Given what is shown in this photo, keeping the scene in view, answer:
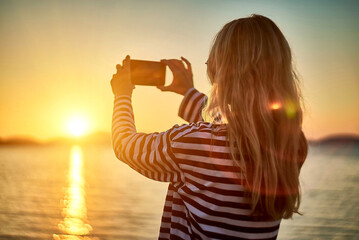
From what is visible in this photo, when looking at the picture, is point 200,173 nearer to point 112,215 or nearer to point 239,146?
point 239,146

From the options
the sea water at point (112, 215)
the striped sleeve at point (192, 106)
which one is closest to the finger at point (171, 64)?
the striped sleeve at point (192, 106)

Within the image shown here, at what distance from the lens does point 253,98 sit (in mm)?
1517

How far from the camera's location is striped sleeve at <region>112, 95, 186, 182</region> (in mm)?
1613

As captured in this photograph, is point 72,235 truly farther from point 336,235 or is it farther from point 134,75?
point 134,75

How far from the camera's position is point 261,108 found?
152cm

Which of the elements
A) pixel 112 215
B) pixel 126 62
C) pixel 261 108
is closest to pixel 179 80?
pixel 126 62

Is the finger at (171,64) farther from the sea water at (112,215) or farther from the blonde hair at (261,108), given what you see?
the sea water at (112,215)

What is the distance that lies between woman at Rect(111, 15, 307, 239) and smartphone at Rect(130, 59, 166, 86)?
42 centimetres

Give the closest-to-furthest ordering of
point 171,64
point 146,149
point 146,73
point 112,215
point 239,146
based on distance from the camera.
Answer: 1. point 239,146
2. point 146,149
3. point 146,73
4. point 171,64
5. point 112,215

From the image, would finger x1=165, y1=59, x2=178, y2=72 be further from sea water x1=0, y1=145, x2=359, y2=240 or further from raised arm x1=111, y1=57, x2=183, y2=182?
sea water x1=0, y1=145, x2=359, y2=240

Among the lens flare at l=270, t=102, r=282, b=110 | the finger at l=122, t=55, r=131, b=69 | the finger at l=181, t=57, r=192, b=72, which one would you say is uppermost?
the finger at l=181, t=57, r=192, b=72

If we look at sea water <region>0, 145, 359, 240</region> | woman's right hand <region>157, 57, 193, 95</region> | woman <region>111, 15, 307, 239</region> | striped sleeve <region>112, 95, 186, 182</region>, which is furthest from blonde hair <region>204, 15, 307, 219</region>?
sea water <region>0, 145, 359, 240</region>

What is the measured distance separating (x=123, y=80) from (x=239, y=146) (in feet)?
2.40

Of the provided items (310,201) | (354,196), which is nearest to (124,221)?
(310,201)
